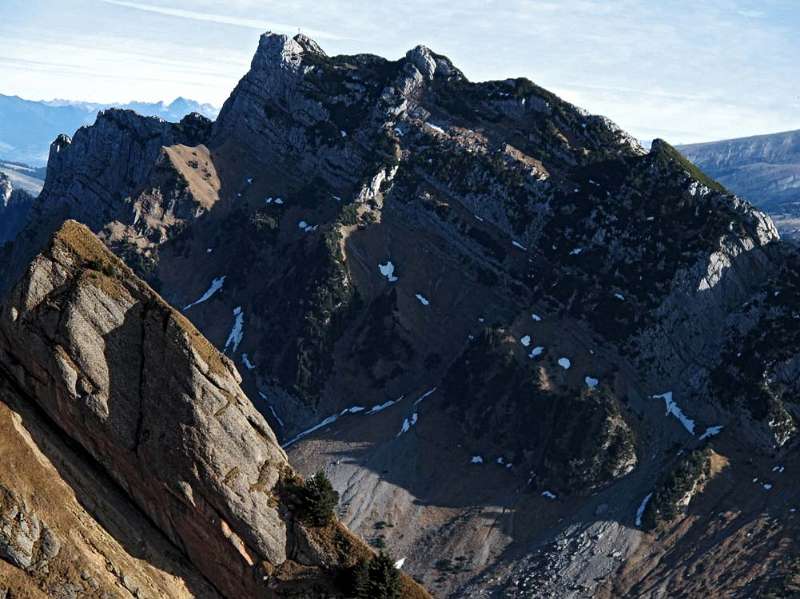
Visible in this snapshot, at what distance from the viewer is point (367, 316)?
172m

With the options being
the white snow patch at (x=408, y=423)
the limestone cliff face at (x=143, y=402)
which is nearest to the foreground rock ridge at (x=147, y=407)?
the limestone cliff face at (x=143, y=402)

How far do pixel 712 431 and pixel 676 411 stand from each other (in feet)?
26.8

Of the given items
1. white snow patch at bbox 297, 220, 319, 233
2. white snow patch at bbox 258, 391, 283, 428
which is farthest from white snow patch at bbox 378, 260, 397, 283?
white snow patch at bbox 258, 391, 283, 428

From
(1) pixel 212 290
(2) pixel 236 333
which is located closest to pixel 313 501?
(2) pixel 236 333

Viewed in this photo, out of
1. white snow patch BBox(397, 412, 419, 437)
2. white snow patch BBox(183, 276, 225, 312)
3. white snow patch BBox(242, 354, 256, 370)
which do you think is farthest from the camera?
white snow patch BBox(183, 276, 225, 312)

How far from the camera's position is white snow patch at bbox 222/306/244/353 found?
175500 millimetres

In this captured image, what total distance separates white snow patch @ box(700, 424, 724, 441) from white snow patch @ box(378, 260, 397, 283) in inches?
3002

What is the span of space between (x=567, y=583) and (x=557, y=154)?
4298 inches

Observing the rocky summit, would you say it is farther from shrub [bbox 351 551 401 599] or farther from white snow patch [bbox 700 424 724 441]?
white snow patch [bbox 700 424 724 441]

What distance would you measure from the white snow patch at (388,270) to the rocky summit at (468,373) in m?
0.67

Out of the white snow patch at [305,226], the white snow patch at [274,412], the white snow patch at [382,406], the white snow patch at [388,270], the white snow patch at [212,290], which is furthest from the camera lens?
the white snow patch at [305,226]

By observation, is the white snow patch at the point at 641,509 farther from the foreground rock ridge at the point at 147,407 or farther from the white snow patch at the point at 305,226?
the white snow patch at the point at 305,226

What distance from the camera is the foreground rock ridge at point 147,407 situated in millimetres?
42562

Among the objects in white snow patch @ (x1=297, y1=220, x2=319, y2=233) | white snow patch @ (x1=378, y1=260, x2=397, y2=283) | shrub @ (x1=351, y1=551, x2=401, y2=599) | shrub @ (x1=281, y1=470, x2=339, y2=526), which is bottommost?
shrub @ (x1=351, y1=551, x2=401, y2=599)
